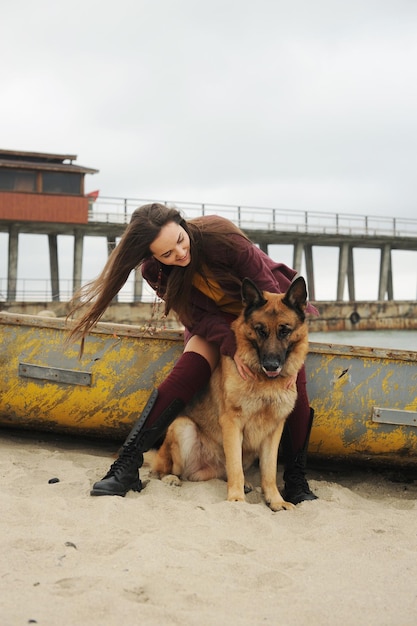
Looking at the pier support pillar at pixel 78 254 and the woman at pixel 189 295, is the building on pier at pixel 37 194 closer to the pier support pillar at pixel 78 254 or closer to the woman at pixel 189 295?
the pier support pillar at pixel 78 254

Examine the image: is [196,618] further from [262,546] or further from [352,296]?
[352,296]

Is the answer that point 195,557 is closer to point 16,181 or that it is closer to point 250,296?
point 250,296

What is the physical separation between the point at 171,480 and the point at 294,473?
29.8 inches

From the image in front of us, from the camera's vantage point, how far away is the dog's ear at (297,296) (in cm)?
366

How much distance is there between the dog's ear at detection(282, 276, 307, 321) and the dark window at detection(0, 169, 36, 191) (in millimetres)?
26914

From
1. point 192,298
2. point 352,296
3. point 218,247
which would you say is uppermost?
point 218,247

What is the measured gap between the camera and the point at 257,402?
3.79 metres

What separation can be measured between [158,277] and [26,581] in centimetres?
Answer: 210

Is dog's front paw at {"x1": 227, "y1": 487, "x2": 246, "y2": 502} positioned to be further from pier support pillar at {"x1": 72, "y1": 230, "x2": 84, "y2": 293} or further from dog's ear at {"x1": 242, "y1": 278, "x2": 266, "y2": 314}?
pier support pillar at {"x1": 72, "y1": 230, "x2": 84, "y2": 293}

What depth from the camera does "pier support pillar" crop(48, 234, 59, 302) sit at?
30.8 m

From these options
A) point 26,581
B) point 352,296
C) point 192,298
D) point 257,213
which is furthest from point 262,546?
point 352,296

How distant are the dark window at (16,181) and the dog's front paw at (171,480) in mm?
26619

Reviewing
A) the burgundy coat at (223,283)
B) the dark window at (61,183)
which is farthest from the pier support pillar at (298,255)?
the burgundy coat at (223,283)

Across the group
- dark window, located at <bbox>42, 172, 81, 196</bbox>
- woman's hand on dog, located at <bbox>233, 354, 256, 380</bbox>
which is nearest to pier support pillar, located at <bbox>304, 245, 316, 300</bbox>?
dark window, located at <bbox>42, 172, 81, 196</bbox>
